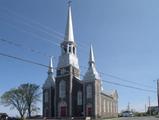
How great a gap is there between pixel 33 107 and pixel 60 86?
85.7 feet

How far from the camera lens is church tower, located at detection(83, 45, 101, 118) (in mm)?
62456

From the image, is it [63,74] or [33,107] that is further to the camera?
[33,107]

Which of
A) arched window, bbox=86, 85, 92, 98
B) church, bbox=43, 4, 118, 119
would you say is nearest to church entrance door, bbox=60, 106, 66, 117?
church, bbox=43, 4, 118, 119

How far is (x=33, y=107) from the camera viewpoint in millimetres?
90312

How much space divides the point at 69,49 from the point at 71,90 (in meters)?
9.67

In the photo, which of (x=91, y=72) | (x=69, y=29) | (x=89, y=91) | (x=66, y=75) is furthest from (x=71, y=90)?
(x=69, y=29)

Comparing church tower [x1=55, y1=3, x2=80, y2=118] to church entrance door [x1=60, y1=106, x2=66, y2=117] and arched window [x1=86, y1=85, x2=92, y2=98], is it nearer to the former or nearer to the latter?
church entrance door [x1=60, y1=106, x2=66, y2=117]

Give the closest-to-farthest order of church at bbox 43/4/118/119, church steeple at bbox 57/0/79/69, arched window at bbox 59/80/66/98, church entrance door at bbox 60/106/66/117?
church at bbox 43/4/118/119
church entrance door at bbox 60/106/66/117
arched window at bbox 59/80/66/98
church steeple at bbox 57/0/79/69

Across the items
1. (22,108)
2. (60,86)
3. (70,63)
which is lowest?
(22,108)

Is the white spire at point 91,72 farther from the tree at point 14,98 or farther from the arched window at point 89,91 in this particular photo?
the tree at point 14,98

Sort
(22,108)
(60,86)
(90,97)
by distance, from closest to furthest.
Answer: (90,97) → (60,86) → (22,108)

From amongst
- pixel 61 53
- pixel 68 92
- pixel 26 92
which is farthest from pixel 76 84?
pixel 26 92

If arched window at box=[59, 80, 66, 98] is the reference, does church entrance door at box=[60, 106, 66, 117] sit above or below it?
below

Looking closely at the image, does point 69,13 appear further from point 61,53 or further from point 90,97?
point 90,97
